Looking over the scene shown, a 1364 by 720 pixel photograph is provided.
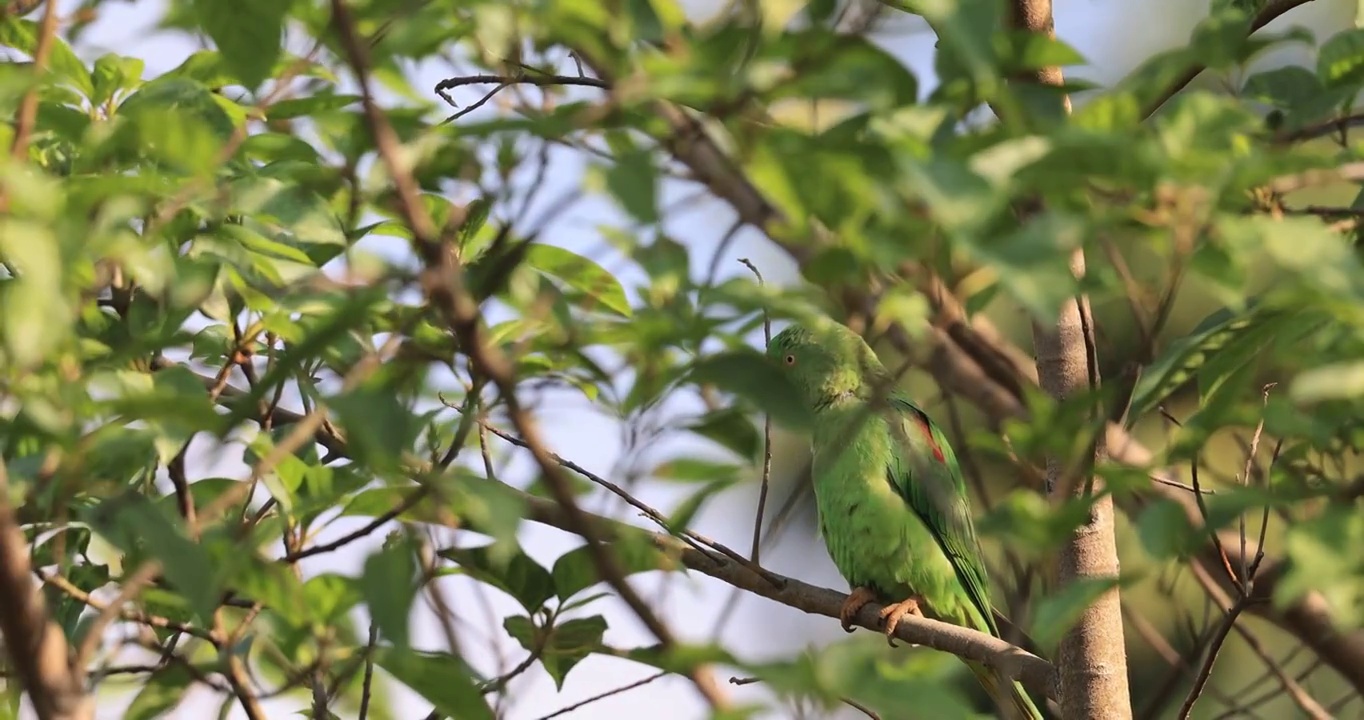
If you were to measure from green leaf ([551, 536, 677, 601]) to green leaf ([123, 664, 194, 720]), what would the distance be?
57 centimetres

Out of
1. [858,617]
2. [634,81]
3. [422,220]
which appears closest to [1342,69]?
[634,81]

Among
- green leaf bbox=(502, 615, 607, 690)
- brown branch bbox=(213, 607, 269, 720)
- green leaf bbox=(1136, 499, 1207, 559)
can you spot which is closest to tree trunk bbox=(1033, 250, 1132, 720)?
green leaf bbox=(502, 615, 607, 690)

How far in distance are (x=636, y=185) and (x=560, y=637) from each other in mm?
1016

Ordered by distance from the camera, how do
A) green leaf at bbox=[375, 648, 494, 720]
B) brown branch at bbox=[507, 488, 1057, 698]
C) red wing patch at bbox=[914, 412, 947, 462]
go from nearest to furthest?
green leaf at bbox=[375, 648, 494, 720] < brown branch at bbox=[507, 488, 1057, 698] < red wing patch at bbox=[914, 412, 947, 462]

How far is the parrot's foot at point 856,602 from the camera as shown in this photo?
3.91m

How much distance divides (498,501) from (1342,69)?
5.06ft

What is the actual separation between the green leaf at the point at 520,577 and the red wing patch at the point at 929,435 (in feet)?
8.88

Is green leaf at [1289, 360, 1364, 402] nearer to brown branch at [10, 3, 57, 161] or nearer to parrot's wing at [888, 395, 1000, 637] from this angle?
brown branch at [10, 3, 57, 161]

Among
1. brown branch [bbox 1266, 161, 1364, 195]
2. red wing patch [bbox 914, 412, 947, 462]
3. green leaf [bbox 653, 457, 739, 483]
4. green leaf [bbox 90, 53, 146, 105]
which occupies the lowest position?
green leaf [bbox 653, 457, 739, 483]

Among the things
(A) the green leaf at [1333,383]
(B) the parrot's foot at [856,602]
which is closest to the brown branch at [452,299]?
(A) the green leaf at [1333,383]

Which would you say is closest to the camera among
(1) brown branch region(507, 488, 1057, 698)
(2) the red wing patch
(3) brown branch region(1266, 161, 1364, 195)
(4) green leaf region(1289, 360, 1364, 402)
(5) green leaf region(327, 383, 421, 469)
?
(4) green leaf region(1289, 360, 1364, 402)

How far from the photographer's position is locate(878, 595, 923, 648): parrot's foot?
4.00 meters

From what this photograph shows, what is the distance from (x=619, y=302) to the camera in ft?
7.08

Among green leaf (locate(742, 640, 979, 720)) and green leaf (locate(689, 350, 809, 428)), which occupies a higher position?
green leaf (locate(689, 350, 809, 428))
